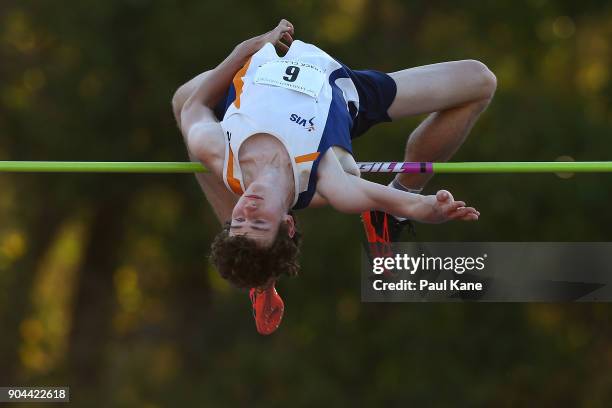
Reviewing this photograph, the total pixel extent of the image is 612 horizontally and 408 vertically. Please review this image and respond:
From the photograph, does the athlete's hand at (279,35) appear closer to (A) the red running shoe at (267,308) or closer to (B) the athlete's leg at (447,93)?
(B) the athlete's leg at (447,93)

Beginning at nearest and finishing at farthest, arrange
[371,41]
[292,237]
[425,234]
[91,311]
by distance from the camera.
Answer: [292,237] → [425,234] → [371,41] → [91,311]

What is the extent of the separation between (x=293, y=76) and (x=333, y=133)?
0.32 meters

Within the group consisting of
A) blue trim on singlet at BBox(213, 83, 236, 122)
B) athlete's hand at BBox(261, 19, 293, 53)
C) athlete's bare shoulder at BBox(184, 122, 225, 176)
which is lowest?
athlete's bare shoulder at BBox(184, 122, 225, 176)

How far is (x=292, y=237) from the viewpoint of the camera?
6.16 metres

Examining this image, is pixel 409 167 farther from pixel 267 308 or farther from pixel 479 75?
pixel 267 308

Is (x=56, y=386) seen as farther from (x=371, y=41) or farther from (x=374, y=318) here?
(x=371, y=41)

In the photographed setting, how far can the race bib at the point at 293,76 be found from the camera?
20.2 feet

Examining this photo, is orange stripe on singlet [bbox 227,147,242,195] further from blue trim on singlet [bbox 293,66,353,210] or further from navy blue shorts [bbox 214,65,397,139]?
navy blue shorts [bbox 214,65,397,139]

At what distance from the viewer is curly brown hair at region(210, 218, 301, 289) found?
6008 mm


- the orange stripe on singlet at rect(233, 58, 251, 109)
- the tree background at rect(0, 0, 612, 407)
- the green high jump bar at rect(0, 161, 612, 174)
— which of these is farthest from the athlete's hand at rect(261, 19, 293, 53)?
the tree background at rect(0, 0, 612, 407)

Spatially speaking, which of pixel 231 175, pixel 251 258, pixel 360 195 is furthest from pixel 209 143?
pixel 360 195

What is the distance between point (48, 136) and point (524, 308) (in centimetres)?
448

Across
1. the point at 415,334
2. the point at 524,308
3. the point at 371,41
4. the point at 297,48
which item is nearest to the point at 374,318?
the point at 415,334

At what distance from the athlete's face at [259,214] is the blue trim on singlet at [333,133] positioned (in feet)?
0.42
